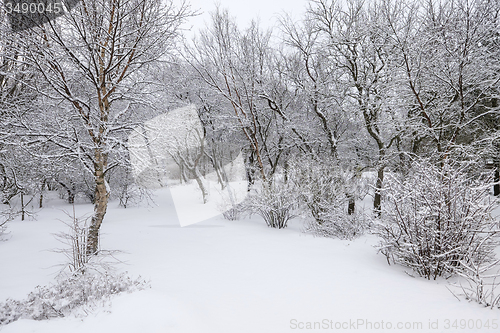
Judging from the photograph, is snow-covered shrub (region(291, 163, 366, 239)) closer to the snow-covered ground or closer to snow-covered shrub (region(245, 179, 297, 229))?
snow-covered shrub (region(245, 179, 297, 229))

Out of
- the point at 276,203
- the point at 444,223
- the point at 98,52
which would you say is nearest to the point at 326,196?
the point at 276,203

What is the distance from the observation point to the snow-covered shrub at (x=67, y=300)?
127 inches

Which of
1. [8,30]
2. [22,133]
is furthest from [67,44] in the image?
[22,133]

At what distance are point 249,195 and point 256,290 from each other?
6.38 m

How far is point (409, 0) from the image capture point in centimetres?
897

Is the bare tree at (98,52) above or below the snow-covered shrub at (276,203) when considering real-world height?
above

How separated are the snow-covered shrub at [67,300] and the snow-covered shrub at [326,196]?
5.42 m

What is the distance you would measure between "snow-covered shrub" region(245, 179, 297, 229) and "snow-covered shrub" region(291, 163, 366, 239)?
1.40 feet

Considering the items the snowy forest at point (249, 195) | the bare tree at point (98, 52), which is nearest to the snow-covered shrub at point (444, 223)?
the snowy forest at point (249, 195)

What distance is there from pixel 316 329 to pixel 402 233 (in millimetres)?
2611

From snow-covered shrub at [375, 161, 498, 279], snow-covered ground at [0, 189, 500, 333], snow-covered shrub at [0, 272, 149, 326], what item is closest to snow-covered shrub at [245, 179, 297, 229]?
snow-covered ground at [0, 189, 500, 333]

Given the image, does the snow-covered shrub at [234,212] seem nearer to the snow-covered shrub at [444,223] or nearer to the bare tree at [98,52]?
the bare tree at [98,52]

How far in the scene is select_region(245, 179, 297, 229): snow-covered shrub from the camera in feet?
28.5

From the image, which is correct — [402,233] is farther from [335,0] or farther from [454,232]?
[335,0]
